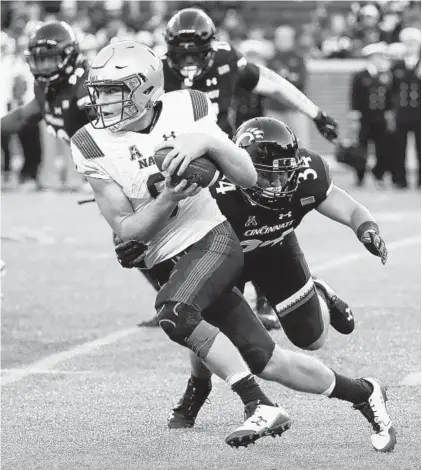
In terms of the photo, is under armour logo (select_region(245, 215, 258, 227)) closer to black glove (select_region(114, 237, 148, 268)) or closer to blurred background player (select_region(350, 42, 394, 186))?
black glove (select_region(114, 237, 148, 268))

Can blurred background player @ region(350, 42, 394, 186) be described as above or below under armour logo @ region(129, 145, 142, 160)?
below

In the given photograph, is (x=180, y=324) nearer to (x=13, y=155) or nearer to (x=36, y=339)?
(x=36, y=339)

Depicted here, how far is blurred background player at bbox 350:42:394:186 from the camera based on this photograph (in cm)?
1661

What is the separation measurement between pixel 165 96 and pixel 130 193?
1.29 feet

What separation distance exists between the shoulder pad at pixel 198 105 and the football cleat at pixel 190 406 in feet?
3.67

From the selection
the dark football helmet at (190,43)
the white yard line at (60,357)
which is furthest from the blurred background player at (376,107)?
the white yard line at (60,357)

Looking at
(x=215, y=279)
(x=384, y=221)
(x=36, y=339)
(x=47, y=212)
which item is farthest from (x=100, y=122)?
(x=47, y=212)

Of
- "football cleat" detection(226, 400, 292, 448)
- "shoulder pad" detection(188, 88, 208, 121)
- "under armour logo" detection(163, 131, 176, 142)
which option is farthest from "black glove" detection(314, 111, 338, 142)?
"football cleat" detection(226, 400, 292, 448)

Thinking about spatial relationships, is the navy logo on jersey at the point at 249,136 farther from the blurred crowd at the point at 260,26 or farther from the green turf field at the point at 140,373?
the blurred crowd at the point at 260,26

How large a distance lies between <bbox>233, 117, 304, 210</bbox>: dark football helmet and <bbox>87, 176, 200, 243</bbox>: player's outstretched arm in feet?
1.82

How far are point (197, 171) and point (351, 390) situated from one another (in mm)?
1064

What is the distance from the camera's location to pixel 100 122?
438 cm

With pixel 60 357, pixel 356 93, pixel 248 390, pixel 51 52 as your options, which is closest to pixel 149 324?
pixel 60 357

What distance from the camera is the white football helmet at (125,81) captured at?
14.3 ft
